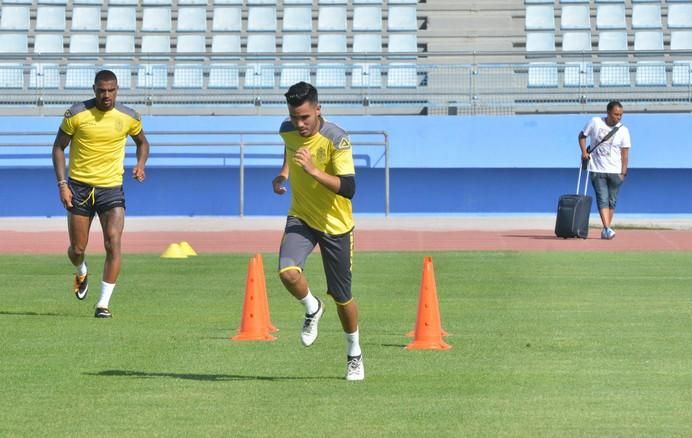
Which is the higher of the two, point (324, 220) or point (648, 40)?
point (648, 40)

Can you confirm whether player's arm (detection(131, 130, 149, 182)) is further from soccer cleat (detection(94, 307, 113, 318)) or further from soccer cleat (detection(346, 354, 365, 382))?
soccer cleat (detection(346, 354, 365, 382))

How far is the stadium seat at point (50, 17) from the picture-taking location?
34750mm

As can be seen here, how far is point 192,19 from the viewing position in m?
34.8

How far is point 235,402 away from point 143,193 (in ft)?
77.2

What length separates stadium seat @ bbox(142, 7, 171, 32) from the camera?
34.7 m

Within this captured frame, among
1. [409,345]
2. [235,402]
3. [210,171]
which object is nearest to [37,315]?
[409,345]

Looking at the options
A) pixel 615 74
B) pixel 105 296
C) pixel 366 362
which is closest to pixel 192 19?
pixel 615 74

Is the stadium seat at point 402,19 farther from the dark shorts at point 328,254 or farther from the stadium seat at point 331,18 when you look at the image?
the dark shorts at point 328,254

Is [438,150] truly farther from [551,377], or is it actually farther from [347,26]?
[551,377]

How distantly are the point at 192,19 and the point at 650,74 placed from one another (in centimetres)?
1096

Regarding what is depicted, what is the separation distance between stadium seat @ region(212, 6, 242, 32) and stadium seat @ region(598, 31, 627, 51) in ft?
27.7

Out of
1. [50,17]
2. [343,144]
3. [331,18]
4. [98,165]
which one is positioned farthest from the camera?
[50,17]

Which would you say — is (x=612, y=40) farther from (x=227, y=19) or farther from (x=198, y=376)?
(x=198, y=376)

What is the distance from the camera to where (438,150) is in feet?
102
